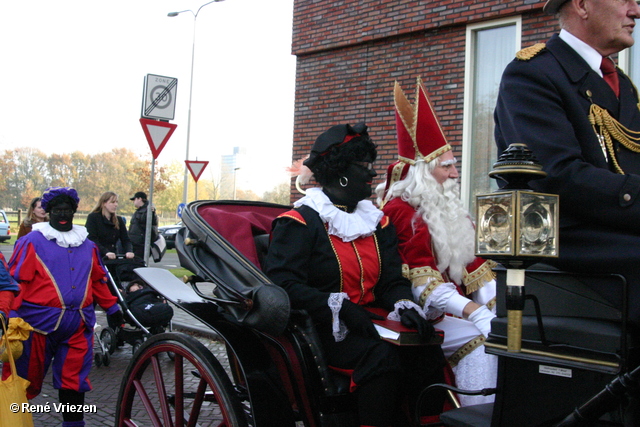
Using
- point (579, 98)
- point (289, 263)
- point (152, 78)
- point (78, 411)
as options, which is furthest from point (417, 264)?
point (152, 78)

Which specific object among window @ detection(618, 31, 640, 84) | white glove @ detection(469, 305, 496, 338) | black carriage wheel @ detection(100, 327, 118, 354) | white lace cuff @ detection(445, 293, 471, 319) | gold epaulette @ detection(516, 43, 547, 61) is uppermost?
window @ detection(618, 31, 640, 84)

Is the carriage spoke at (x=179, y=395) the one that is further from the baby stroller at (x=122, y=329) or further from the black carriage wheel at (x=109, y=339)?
the black carriage wheel at (x=109, y=339)

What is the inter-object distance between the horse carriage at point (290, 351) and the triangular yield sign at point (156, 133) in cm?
482

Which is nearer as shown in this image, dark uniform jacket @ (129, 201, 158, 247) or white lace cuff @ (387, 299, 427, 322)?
white lace cuff @ (387, 299, 427, 322)

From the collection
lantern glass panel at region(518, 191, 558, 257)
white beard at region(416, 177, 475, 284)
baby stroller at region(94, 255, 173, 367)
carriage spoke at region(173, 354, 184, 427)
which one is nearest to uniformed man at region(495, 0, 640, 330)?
lantern glass panel at region(518, 191, 558, 257)

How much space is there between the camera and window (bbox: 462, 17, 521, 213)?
8750 millimetres

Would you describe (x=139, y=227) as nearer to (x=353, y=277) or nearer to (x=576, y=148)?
(x=353, y=277)

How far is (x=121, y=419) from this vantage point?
322cm

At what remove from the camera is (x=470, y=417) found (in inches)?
74.4

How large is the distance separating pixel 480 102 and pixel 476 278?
6.09 m

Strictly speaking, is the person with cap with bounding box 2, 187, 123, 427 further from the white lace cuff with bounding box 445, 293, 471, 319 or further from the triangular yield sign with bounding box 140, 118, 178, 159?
the triangular yield sign with bounding box 140, 118, 178, 159

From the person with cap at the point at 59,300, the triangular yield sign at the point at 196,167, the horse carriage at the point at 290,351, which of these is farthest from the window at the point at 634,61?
the triangular yield sign at the point at 196,167

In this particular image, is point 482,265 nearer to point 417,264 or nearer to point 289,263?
point 417,264

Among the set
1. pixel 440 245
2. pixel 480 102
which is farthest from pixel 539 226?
pixel 480 102
